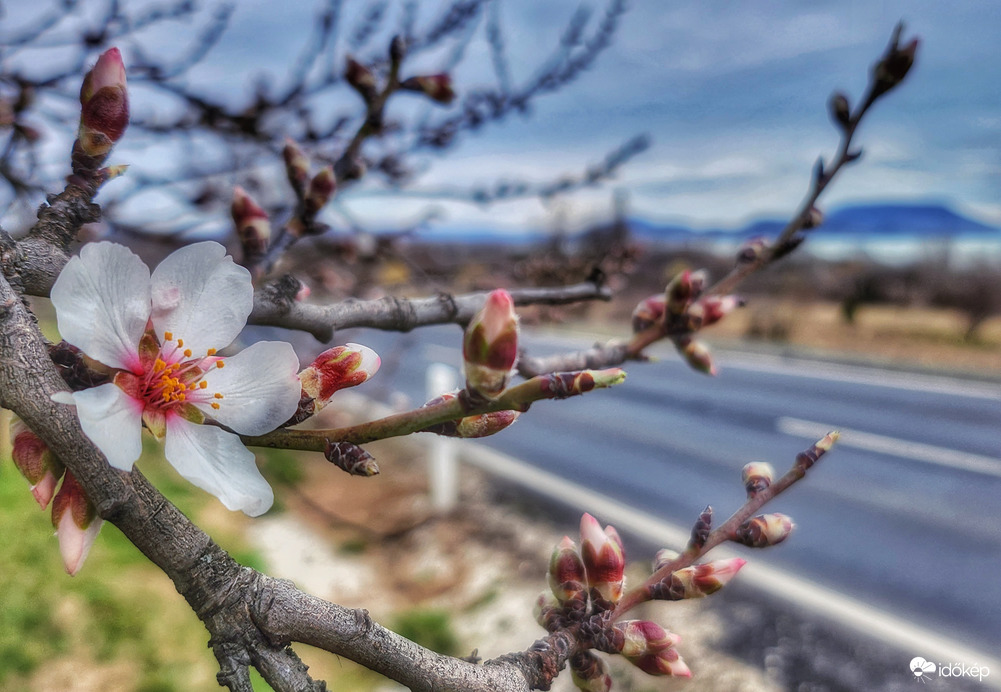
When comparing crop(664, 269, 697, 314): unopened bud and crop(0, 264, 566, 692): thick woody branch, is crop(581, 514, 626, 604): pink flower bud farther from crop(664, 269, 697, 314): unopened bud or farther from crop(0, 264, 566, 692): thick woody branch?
crop(664, 269, 697, 314): unopened bud

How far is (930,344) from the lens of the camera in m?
12.7

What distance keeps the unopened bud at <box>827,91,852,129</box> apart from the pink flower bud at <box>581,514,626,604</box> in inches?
29.1

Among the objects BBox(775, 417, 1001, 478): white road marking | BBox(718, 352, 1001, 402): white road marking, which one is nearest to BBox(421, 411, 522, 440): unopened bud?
BBox(775, 417, 1001, 478): white road marking

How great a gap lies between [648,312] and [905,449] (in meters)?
8.09

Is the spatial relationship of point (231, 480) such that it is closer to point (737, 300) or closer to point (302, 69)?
point (737, 300)

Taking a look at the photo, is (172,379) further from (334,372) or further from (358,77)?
(358,77)

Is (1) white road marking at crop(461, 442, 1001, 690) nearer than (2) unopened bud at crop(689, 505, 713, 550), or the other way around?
(2) unopened bud at crop(689, 505, 713, 550)

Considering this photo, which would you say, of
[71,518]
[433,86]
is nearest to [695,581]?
[71,518]

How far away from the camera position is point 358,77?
3.66ft

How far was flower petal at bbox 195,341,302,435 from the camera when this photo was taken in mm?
511

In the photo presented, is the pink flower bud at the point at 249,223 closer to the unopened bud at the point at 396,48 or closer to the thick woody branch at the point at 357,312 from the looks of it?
the thick woody branch at the point at 357,312

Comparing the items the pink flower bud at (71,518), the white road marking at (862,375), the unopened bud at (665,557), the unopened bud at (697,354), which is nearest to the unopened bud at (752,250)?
the unopened bud at (697,354)

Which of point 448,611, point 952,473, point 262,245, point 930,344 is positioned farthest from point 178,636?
point 930,344

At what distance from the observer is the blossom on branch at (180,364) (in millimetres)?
477
